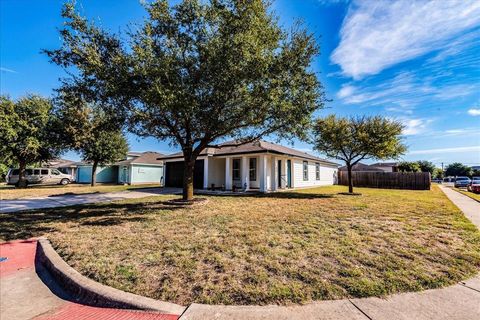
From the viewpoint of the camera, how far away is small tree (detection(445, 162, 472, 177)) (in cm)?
6266

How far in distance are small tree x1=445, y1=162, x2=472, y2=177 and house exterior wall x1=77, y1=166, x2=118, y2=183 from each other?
79.9 metres

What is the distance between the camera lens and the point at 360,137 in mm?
15289

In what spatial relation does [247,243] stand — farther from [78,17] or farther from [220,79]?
[78,17]

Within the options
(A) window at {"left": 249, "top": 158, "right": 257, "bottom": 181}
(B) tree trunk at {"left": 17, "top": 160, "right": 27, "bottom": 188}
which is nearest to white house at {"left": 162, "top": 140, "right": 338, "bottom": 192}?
(A) window at {"left": 249, "top": 158, "right": 257, "bottom": 181}

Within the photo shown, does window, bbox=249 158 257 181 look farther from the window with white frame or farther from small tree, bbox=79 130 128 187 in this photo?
small tree, bbox=79 130 128 187

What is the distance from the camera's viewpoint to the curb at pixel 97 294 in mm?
2904

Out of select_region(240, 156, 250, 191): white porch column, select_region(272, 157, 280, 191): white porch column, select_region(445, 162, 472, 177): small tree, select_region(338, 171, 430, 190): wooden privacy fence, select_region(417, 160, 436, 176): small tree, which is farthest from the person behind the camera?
select_region(445, 162, 472, 177): small tree

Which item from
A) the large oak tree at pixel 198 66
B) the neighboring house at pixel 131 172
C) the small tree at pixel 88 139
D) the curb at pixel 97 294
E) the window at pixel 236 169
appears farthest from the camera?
the neighboring house at pixel 131 172

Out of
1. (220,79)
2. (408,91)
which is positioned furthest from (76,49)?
(408,91)

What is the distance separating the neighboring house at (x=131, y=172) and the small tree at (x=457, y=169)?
74706 millimetres

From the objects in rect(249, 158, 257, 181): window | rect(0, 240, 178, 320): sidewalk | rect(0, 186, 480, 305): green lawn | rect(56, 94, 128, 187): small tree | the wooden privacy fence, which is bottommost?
rect(0, 240, 178, 320): sidewalk

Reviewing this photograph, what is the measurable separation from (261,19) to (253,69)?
201cm

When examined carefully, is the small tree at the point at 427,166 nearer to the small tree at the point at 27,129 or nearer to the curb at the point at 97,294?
the curb at the point at 97,294

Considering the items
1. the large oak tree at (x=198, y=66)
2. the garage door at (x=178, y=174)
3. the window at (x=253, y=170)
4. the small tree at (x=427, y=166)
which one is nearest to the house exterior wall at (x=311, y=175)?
the window at (x=253, y=170)
